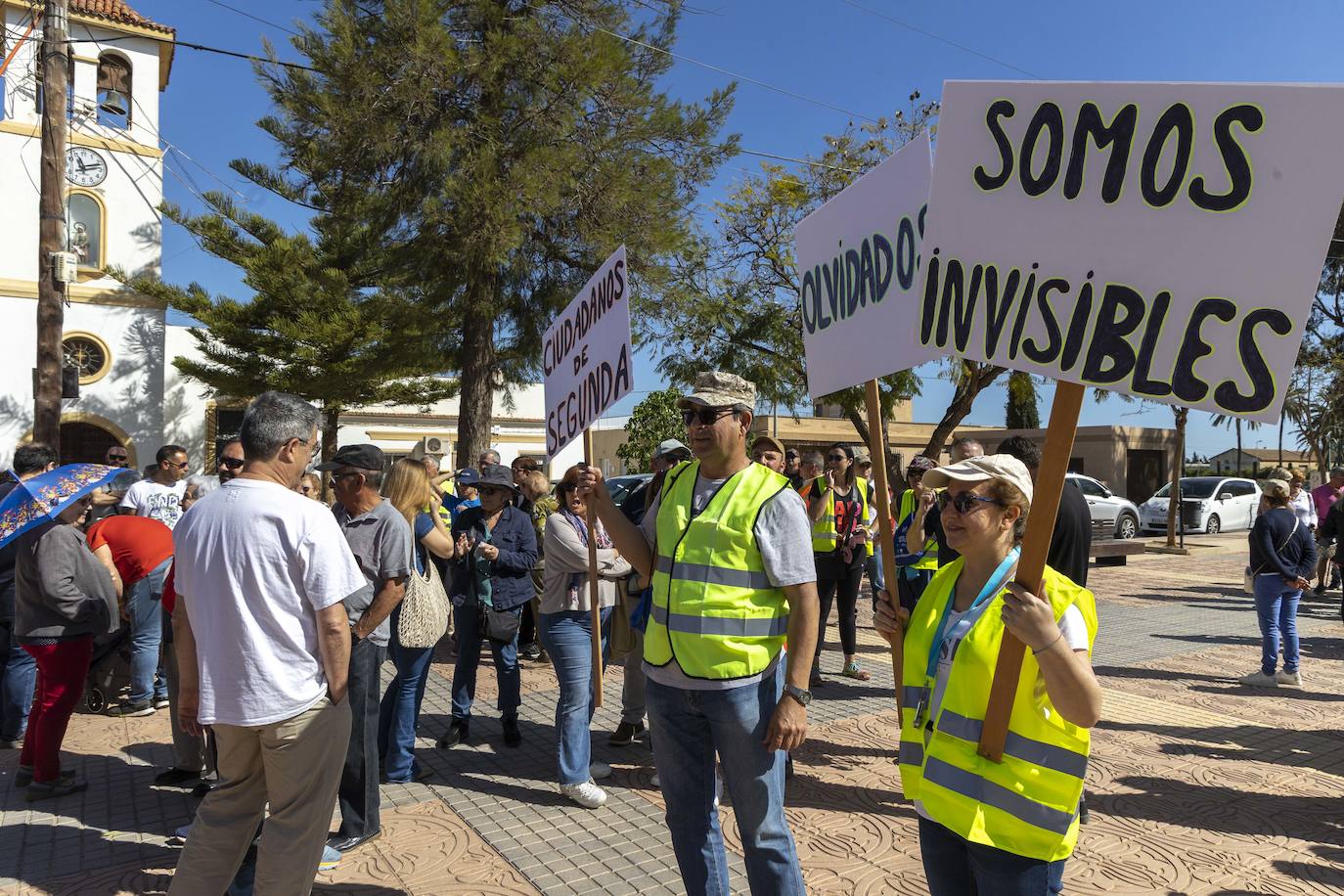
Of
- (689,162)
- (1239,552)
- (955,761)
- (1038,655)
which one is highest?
(689,162)

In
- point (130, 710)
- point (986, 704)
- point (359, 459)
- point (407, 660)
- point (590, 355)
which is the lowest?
point (130, 710)

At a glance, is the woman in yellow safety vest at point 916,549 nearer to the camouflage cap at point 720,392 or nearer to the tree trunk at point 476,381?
the camouflage cap at point 720,392

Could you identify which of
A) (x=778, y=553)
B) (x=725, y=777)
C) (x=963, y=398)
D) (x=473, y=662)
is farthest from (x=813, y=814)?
(x=963, y=398)

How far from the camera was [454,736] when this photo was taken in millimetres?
5484

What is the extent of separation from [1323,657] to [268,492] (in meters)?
9.68

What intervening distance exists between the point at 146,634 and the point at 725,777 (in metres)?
5.12

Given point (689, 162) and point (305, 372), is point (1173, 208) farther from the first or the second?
point (305, 372)

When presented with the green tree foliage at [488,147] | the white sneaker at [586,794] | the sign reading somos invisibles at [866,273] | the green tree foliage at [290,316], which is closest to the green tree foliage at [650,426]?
the green tree foliage at [290,316]

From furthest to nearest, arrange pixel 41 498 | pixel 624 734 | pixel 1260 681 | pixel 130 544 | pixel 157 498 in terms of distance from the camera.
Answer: pixel 157 498
pixel 1260 681
pixel 130 544
pixel 624 734
pixel 41 498

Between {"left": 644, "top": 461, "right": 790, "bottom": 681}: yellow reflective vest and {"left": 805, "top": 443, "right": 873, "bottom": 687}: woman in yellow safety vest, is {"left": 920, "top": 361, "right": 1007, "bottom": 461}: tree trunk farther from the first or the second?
{"left": 644, "top": 461, "right": 790, "bottom": 681}: yellow reflective vest

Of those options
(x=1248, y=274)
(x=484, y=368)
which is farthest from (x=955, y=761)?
(x=484, y=368)

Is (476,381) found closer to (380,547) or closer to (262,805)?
(380,547)

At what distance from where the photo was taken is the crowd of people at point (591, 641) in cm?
204

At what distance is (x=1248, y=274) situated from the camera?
5.65 feet
